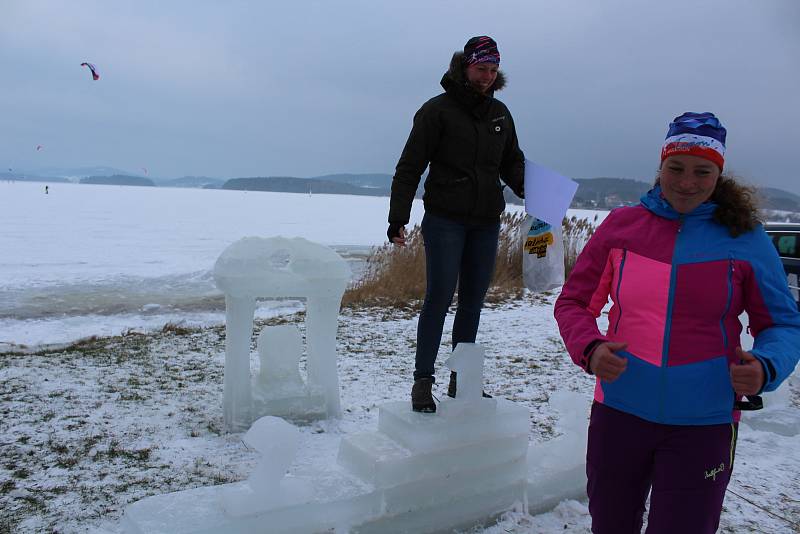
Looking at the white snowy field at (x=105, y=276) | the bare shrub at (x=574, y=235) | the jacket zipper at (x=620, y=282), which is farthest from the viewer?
the bare shrub at (x=574, y=235)

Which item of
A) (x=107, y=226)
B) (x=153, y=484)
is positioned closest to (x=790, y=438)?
(x=153, y=484)

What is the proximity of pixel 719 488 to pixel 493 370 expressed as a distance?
325 cm

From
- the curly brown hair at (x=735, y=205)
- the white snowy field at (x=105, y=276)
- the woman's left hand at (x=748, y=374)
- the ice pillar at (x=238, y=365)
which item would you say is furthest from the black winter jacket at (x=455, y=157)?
the white snowy field at (x=105, y=276)

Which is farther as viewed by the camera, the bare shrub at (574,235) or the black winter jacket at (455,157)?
the bare shrub at (574,235)

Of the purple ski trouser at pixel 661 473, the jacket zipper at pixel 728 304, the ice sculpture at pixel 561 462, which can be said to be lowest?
the ice sculpture at pixel 561 462

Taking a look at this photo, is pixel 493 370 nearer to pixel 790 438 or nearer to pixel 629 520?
pixel 790 438

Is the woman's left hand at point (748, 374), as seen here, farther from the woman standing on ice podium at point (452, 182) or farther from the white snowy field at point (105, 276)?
the white snowy field at point (105, 276)

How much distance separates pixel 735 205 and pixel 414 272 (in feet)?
22.5

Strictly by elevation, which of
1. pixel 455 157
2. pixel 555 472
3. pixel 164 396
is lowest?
pixel 164 396

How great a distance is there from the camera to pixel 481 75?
2.89 meters

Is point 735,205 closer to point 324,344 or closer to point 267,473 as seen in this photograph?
point 267,473

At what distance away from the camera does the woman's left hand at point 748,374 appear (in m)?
1.56

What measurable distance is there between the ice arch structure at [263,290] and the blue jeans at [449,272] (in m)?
0.86

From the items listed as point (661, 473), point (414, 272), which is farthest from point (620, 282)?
point (414, 272)
